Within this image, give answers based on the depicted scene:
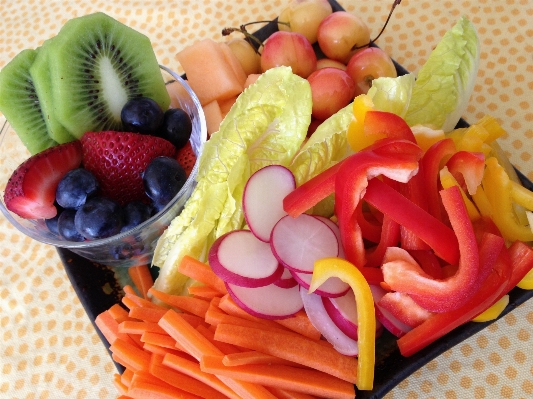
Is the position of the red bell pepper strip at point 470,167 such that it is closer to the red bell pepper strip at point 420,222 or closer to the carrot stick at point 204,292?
the red bell pepper strip at point 420,222

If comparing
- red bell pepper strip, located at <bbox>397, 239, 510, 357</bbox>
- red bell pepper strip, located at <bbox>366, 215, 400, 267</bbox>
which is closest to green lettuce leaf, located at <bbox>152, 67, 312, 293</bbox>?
red bell pepper strip, located at <bbox>366, 215, 400, 267</bbox>

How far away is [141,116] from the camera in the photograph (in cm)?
89

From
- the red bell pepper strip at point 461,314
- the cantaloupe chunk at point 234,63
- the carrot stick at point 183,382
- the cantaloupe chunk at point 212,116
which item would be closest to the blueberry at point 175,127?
the cantaloupe chunk at point 212,116

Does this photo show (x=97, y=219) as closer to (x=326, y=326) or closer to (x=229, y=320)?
(x=229, y=320)

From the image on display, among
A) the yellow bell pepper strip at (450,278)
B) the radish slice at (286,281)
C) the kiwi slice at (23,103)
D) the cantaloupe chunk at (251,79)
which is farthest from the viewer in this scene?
the cantaloupe chunk at (251,79)

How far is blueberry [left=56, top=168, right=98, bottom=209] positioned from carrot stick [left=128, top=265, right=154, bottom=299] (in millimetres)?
200

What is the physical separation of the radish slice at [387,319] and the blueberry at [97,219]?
1.44 ft

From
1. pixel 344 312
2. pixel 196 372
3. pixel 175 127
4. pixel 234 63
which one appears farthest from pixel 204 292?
pixel 234 63

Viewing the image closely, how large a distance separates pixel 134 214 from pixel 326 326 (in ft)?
1.26

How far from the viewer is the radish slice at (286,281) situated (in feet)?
2.53

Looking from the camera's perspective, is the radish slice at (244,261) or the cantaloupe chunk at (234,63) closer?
the radish slice at (244,261)

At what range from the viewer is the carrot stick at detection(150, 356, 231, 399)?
712 mm

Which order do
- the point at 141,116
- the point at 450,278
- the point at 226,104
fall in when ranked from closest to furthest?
the point at 450,278, the point at 141,116, the point at 226,104

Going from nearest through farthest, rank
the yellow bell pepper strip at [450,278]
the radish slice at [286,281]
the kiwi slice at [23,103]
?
the yellow bell pepper strip at [450,278] < the radish slice at [286,281] < the kiwi slice at [23,103]
